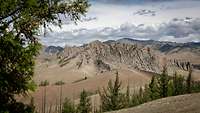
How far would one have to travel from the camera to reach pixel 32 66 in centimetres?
1487

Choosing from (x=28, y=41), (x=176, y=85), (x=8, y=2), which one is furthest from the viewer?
(x=176, y=85)

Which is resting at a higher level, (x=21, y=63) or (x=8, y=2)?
(x=8, y=2)

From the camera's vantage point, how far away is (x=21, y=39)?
14766 mm

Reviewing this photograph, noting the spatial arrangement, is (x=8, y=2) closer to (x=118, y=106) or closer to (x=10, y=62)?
(x=10, y=62)

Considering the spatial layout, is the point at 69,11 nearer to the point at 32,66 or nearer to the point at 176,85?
the point at 32,66

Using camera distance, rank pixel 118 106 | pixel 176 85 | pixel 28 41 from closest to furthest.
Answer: pixel 28 41 < pixel 118 106 < pixel 176 85

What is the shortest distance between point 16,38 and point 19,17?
27.9 inches

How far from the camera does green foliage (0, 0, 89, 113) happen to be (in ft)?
46.5

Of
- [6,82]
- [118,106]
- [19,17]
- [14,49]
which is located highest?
[19,17]

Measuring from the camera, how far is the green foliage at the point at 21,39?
1416cm

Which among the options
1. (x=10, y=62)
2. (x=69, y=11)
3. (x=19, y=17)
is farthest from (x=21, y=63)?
(x=69, y=11)

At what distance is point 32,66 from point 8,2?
91.0 inches

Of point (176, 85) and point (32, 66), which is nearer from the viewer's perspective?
point (32, 66)

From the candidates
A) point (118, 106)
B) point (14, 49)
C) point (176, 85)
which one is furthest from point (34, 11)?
point (176, 85)
